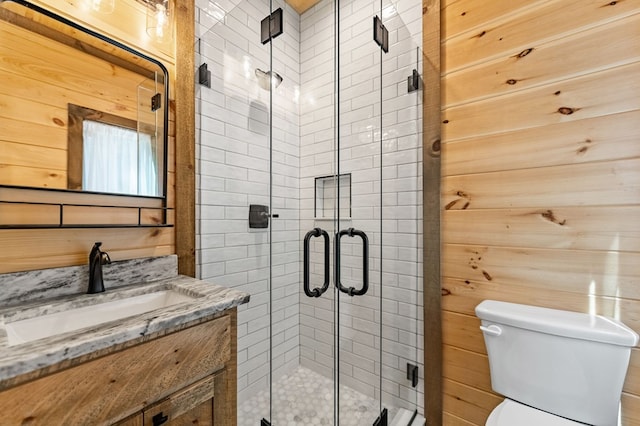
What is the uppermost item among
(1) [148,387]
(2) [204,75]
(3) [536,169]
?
(2) [204,75]

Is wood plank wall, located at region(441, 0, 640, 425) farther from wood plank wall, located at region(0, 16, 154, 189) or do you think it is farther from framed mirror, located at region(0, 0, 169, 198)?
wood plank wall, located at region(0, 16, 154, 189)

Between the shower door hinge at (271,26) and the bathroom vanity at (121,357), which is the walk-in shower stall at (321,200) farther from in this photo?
the bathroom vanity at (121,357)

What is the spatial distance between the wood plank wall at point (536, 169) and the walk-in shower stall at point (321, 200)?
0.23 meters

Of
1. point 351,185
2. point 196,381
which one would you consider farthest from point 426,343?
point 196,381

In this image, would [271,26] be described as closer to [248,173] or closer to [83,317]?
[248,173]

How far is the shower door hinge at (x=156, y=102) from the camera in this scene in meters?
1.29

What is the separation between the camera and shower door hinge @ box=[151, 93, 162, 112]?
1.29 metres

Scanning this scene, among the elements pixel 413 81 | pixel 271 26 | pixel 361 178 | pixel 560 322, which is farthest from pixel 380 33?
pixel 560 322

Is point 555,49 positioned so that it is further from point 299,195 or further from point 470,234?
point 299,195

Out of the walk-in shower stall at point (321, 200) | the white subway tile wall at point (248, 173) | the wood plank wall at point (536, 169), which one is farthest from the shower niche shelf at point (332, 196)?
the wood plank wall at point (536, 169)

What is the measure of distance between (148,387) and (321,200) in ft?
3.78

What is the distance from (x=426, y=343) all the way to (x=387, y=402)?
1.38 feet

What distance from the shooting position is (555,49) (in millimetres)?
1337

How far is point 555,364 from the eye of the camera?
115cm
